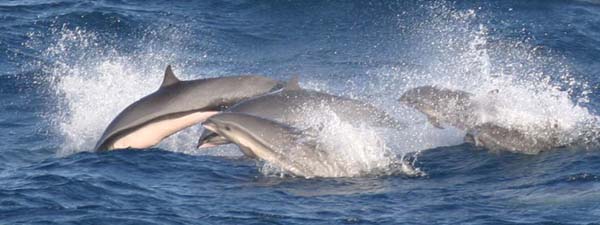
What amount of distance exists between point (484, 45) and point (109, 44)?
7.55 m

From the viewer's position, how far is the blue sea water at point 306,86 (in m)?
14.1

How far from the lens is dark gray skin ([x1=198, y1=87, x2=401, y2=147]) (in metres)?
16.4

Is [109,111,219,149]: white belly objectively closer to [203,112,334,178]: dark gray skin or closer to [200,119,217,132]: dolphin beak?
[200,119,217,132]: dolphin beak

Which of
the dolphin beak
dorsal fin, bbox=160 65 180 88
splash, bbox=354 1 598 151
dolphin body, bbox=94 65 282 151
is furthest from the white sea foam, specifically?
the dolphin beak

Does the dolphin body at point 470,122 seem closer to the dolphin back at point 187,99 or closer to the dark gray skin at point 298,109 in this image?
the dark gray skin at point 298,109

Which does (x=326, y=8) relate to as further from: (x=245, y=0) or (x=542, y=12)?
(x=542, y=12)

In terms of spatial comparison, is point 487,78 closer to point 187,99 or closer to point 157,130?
point 187,99

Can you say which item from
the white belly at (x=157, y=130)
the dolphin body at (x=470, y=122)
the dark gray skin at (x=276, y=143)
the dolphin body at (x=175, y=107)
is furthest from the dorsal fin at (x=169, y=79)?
the dolphin body at (x=470, y=122)

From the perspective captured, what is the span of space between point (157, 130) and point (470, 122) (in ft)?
14.0

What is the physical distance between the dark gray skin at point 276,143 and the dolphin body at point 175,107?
6.10 ft

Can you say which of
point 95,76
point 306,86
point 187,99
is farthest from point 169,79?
point 95,76

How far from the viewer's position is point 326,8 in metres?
28.4

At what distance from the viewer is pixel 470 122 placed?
675 inches

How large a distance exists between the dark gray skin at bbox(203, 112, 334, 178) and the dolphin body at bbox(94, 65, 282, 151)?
1859 mm
